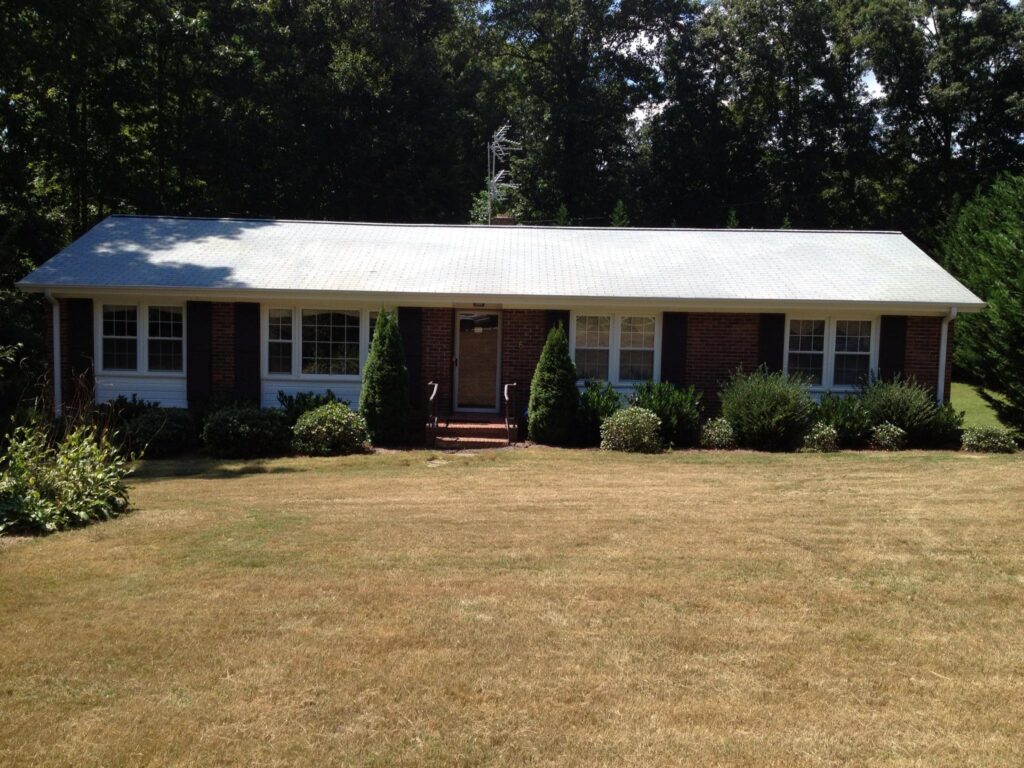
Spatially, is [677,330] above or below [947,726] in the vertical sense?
above

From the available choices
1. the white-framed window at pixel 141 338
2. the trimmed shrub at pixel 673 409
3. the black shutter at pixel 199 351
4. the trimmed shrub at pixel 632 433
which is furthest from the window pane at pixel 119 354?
Answer: the trimmed shrub at pixel 673 409

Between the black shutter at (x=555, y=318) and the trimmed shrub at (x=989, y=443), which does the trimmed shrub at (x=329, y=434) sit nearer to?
the black shutter at (x=555, y=318)

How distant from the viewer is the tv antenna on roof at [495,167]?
88.5 ft

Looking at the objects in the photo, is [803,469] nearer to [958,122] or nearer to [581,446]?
[581,446]

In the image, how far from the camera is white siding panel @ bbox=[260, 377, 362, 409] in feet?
58.7

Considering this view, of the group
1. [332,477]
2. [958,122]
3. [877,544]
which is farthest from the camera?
[958,122]

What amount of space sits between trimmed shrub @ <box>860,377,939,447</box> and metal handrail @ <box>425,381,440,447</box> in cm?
761

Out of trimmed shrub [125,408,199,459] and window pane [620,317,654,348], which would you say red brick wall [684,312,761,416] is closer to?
window pane [620,317,654,348]

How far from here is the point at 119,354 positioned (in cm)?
1802

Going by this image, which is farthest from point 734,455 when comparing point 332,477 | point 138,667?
point 138,667

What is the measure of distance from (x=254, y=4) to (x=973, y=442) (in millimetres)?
27318

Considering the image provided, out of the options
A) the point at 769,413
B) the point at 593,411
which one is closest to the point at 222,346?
the point at 593,411

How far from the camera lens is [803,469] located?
14008mm

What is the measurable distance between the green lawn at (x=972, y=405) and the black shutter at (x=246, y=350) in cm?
1409
